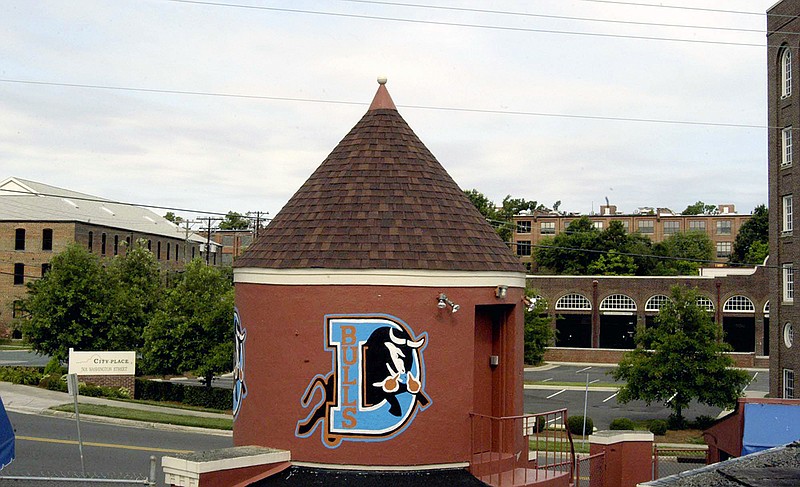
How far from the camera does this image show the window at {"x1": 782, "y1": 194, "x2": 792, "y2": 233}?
1524 inches

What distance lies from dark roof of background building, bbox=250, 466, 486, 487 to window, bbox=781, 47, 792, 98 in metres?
33.6

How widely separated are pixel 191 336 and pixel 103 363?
3.47 m

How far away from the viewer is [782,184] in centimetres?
3888


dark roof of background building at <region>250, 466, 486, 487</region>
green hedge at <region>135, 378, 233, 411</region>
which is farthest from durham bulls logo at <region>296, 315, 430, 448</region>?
green hedge at <region>135, 378, 233, 411</region>

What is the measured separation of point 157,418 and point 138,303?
35.8ft

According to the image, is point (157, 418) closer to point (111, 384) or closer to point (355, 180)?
point (111, 384)

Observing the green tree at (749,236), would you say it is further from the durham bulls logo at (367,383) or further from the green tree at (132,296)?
the durham bulls logo at (367,383)

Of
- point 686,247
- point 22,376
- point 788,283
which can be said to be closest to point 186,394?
point 22,376

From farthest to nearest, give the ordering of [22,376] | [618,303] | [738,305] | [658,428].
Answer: [618,303], [738,305], [22,376], [658,428]

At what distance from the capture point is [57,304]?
3584cm

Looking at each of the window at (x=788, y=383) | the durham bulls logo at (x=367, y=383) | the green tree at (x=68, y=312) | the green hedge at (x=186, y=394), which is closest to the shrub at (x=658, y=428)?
the window at (x=788, y=383)

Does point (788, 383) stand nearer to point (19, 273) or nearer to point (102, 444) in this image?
point (102, 444)

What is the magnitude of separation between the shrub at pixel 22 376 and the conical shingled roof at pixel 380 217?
26368 mm

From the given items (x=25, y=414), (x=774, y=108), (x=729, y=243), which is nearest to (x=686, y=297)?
(x=774, y=108)
